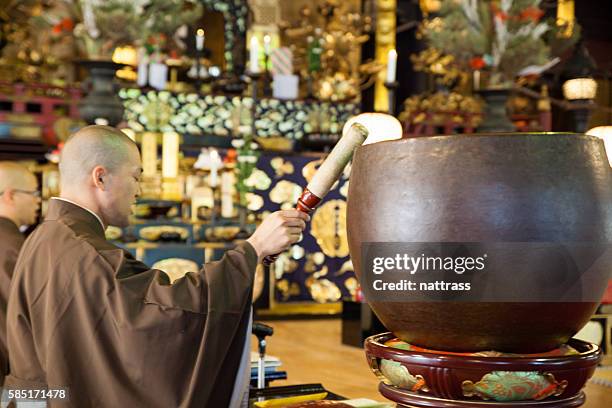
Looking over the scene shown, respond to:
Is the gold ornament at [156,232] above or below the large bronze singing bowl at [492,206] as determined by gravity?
below

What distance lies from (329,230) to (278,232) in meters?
4.28

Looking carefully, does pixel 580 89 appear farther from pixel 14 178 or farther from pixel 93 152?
pixel 93 152

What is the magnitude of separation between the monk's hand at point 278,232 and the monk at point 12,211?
1235 mm

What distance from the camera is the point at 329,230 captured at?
5.89 meters

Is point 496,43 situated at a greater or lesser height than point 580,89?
greater

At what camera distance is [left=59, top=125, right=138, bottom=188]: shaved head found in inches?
75.1

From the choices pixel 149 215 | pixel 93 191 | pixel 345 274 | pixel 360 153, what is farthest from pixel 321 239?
pixel 360 153

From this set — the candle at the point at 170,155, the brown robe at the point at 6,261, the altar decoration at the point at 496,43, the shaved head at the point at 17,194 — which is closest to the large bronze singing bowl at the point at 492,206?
the brown robe at the point at 6,261

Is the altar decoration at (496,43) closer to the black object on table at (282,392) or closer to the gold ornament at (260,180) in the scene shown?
the gold ornament at (260,180)

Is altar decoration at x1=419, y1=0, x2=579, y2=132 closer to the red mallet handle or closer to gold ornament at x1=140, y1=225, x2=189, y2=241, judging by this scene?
gold ornament at x1=140, y1=225, x2=189, y2=241

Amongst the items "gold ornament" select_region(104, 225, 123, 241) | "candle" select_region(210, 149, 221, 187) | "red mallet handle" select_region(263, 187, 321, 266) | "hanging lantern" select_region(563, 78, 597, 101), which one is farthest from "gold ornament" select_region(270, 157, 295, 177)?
"red mallet handle" select_region(263, 187, 321, 266)

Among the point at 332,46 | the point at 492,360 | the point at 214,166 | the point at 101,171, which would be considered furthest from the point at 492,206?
the point at 332,46

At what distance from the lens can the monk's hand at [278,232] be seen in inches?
62.3

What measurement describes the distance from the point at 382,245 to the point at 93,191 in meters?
0.91
